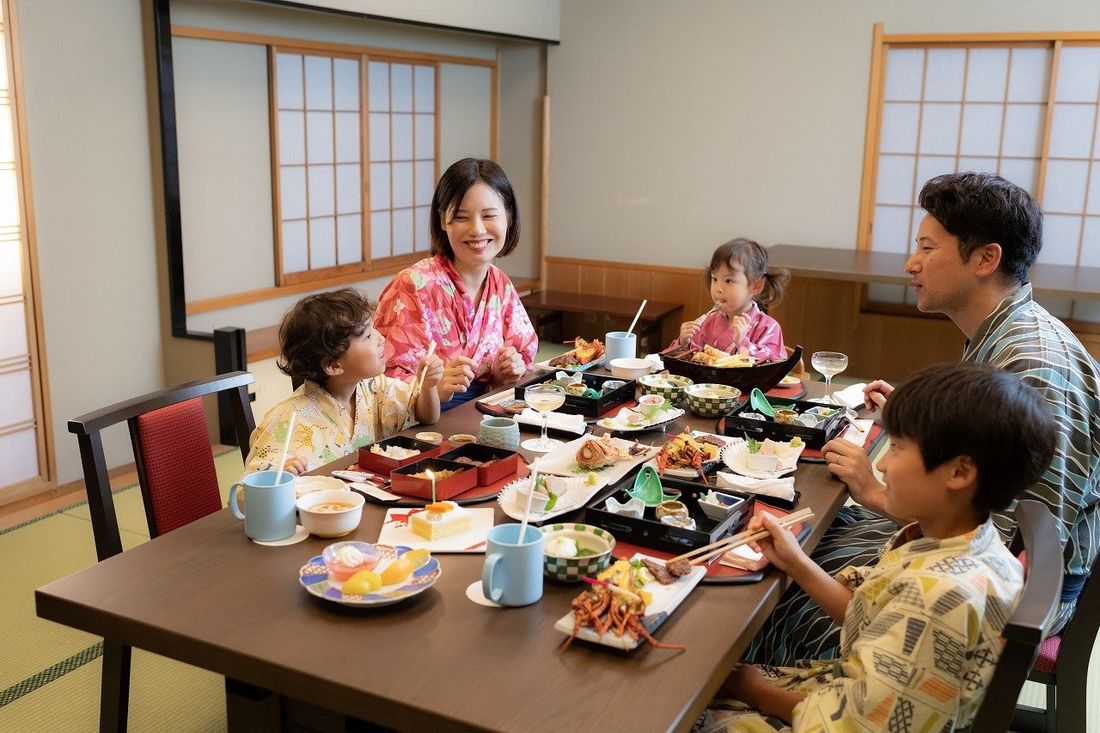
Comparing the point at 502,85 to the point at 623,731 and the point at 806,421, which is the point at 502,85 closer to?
the point at 806,421

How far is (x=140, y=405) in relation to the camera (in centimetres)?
206

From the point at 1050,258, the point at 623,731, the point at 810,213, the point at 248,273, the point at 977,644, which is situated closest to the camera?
the point at 623,731

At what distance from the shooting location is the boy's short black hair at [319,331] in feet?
7.07

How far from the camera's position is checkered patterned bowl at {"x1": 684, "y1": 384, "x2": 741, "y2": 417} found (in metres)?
2.48

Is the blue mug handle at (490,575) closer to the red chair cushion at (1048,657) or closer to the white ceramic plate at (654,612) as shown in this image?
the white ceramic plate at (654,612)

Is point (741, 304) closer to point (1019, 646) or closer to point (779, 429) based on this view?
point (779, 429)

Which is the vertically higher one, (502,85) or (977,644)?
(502,85)

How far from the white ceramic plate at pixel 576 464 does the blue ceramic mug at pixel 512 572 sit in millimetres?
473

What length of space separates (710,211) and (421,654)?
5.71 metres

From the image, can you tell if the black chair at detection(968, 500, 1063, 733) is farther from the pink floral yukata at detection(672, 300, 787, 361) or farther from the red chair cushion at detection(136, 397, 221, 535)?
the pink floral yukata at detection(672, 300, 787, 361)

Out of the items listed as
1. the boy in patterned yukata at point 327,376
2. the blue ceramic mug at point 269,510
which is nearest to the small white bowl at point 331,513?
the blue ceramic mug at point 269,510

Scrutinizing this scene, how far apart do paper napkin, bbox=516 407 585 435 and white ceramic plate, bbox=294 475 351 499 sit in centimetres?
59

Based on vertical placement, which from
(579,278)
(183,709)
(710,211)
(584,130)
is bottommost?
(183,709)

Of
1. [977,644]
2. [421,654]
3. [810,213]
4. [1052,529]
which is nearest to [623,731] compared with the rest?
[421,654]
